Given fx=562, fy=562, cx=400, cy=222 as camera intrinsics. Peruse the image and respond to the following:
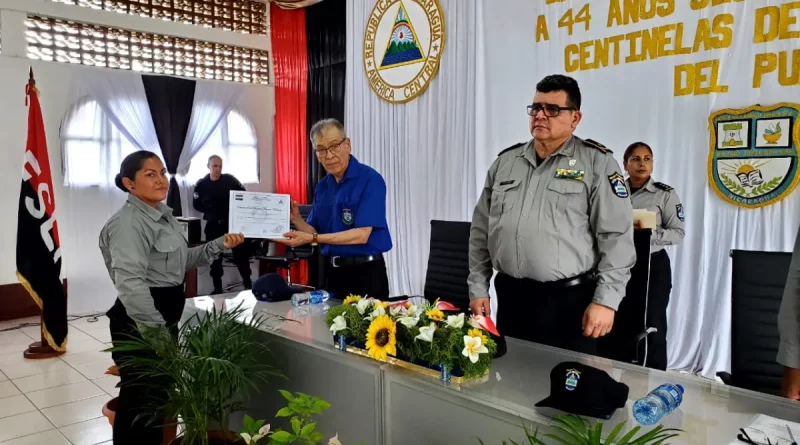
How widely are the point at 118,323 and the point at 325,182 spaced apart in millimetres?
1151

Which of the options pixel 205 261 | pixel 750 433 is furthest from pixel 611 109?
pixel 750 433

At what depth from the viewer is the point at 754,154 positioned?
3275 millimetres

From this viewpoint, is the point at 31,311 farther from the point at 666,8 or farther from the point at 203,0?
the point at 666,8

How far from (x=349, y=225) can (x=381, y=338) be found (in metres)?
1.26

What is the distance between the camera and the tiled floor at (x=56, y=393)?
2.93 metres

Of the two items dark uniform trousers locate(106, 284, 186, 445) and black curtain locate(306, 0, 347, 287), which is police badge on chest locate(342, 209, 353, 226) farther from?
black curtain locate(306, 0, 347, 287)

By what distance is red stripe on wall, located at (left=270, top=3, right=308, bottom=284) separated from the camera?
22.8ft

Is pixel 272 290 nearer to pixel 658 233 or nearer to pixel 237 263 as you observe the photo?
pixel 658 233

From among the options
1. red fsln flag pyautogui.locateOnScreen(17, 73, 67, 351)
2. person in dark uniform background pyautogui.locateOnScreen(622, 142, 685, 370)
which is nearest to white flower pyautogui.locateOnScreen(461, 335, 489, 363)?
person in dark uniform background pyautogui.locateOnScreen(622, 142, 685, 370)

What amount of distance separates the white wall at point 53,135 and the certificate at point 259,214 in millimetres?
4012

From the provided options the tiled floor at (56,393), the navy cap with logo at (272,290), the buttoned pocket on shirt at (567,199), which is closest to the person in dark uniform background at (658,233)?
the buttoned pocket on shirt at (567,199)

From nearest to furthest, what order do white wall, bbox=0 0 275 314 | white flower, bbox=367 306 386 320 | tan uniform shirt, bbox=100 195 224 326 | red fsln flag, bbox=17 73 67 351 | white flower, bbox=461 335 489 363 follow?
white flower, bbox=461 335 489 363, white flower, bbox=367 306 386 320, tan uniform shirt, bbox=100 195 224 326, red fsln flag, bbox=17 73 67 351, white wall, bbox=0 0 275 314

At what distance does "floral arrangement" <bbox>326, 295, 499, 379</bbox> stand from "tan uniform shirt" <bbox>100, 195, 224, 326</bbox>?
80cm

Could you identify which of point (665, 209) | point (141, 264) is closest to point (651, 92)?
point (665, 209)
